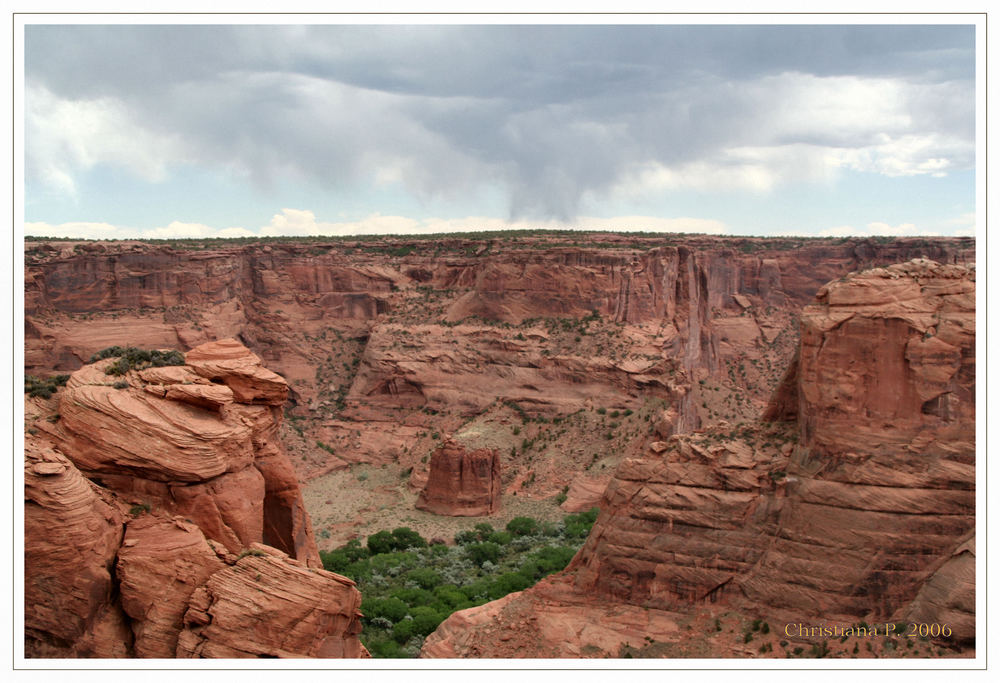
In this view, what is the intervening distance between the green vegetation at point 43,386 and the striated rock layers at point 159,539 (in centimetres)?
45

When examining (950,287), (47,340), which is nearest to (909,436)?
(950,287)

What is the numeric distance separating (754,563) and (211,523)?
15.0 meters

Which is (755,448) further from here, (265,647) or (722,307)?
(722,307)

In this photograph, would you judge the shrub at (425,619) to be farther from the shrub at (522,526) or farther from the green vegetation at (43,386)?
the green vegetation at (43,386)

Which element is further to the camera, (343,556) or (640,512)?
(343,556)

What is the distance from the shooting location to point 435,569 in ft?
143

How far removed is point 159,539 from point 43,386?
515cm

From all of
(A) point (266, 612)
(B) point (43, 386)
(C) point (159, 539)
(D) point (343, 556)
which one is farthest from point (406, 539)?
(A) point (266, 612)

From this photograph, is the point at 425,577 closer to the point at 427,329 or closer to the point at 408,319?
the point at 427,329

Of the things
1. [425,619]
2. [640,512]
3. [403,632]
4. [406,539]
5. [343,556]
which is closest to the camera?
[640,512]

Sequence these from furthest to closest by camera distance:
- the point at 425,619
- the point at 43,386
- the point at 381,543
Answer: the point at 381,543 < the point at 425,619 < the point at 43,386

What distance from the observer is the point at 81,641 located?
16484 mm

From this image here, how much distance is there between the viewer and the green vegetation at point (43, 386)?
19141mm

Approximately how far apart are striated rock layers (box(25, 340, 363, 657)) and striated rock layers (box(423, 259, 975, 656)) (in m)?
9.09
